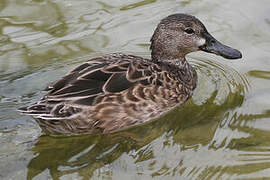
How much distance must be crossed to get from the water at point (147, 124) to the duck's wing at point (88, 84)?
50 centimetres

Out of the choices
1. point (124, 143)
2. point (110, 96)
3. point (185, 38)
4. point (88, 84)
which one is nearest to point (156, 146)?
point (124, 143)

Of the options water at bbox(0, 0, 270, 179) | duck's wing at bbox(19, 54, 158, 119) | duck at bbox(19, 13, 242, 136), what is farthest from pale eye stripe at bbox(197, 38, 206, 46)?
duck's wing at bbox(19, 54, 158, 119)

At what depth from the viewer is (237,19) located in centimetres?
806

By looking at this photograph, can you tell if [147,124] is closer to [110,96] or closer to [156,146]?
[156,146]

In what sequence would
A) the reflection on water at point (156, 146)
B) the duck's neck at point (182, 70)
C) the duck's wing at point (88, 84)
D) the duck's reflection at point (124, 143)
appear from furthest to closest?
1. the duck's neck at point (182, 70)
2. the duck's wing at point (88, 84)
3. the duck's reflection at point (124, 143)
4. the reflection on water at point (156, 146)

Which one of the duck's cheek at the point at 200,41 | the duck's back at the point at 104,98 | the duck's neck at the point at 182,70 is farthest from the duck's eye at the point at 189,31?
the duck's back at the point at 104,98

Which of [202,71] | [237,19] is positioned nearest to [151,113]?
[202,71]

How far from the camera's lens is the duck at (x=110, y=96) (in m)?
5.79

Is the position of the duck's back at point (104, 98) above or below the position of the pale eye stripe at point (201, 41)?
below

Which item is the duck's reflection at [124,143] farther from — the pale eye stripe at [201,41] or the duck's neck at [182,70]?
the pale eye stripe at [201,41]

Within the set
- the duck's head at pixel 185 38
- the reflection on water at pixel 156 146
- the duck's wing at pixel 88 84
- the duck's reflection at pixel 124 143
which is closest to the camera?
the reflection on water at pixel 156 146

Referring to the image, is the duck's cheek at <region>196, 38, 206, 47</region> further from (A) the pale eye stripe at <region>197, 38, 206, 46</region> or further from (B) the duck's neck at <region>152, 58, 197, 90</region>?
(B) the duck's neck at <region>152, 58, 197, 90</region>

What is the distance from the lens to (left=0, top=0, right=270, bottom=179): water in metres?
5.54

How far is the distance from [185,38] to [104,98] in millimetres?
1552
